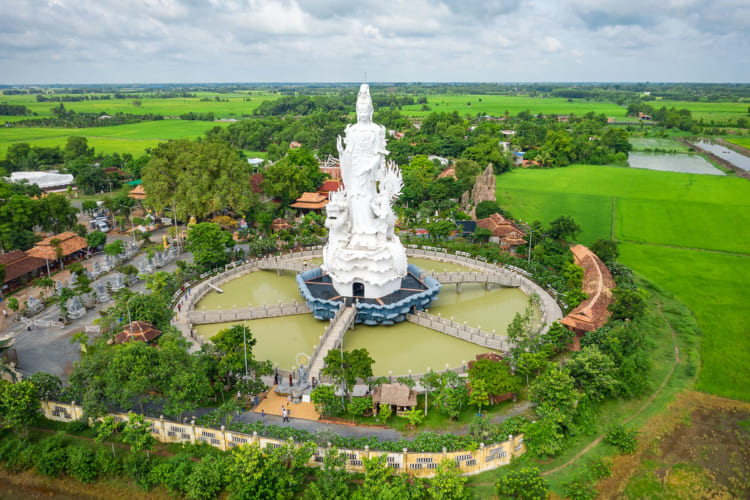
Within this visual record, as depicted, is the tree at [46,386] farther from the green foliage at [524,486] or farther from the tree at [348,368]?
the green foliage at [524,486]

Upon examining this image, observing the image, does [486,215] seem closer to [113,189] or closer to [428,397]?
[428,397]

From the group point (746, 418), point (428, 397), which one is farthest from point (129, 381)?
point (746, 418)

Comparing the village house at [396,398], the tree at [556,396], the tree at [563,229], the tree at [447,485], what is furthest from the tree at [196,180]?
the tree at [447,485]

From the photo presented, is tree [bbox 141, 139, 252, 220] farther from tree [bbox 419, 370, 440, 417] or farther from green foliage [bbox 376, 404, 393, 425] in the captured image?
green foliage [bbox 376, 404, 393, 425]

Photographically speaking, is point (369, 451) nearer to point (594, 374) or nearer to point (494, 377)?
point (494, 377)

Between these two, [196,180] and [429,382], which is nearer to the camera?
[429,382]

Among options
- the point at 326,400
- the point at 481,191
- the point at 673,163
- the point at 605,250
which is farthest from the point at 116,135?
the point at 673,163
